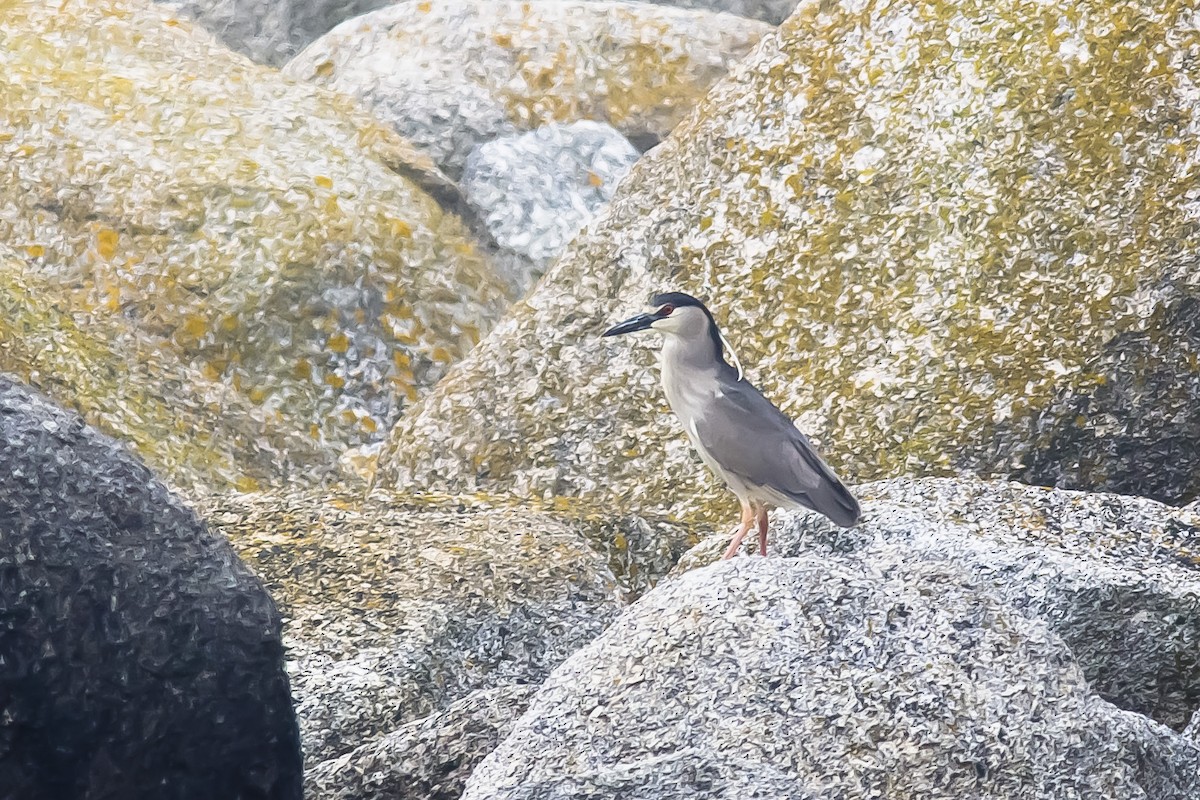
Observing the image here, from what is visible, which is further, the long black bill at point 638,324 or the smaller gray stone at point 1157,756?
the long black bill at point 638,324

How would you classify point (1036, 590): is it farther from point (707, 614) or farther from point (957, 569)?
point (707, 614)

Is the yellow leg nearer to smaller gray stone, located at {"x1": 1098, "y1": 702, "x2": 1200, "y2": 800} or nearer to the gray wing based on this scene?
the gray wing

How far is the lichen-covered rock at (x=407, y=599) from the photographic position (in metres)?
7.32

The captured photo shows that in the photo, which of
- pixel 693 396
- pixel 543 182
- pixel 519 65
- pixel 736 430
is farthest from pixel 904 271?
pixel 519 65

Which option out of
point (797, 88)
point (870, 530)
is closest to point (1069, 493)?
point (870, 530)

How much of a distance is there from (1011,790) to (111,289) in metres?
10.6

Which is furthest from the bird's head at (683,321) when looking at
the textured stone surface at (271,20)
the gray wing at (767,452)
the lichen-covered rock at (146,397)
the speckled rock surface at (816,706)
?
the textured stone surface at (271,20)

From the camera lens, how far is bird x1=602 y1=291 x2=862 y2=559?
24.1 feet

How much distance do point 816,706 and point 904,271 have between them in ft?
16.8

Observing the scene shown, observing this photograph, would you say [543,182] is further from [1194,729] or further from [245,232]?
[1194,729]

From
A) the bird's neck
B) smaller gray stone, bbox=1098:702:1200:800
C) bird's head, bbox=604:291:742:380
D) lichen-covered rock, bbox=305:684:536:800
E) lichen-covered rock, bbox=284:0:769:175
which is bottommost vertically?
smaller gray stone, bbox=1098:702:1200:800

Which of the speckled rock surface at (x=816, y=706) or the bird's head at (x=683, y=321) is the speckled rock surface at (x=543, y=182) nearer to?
the bird's head at (x=683, y=321)

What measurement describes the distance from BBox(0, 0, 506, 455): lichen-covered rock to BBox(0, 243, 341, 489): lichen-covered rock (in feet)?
1.27

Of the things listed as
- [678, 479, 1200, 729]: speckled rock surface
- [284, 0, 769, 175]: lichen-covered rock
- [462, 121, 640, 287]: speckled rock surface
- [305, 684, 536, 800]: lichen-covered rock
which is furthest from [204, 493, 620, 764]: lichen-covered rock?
[284, 0, 769, 175]: lichen-covered rock
